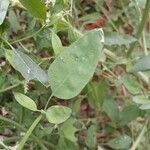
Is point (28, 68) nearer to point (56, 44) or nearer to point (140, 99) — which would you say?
point (56, 44)

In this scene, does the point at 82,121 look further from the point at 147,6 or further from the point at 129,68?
the point at 147,6

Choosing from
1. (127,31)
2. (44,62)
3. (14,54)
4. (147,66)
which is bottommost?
(127,31)

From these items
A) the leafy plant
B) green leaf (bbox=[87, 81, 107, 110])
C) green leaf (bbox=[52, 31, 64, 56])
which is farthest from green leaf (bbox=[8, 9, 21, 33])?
green leaf (bbox=[52, 31, 64, 56])

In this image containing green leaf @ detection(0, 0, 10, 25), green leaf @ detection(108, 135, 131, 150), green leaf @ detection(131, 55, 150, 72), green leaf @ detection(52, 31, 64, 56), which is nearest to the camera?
green leaf @ detection(0, 0, 10, 25)

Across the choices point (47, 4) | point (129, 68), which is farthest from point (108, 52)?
point (47, 4)

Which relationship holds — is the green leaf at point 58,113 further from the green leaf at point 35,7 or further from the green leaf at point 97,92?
the green leaf at point 97,92

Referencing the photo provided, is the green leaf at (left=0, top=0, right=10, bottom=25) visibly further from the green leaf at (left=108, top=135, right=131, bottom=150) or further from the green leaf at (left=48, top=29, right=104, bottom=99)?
the green leaf at (left=108, top=135, right=131, bottom=150)
